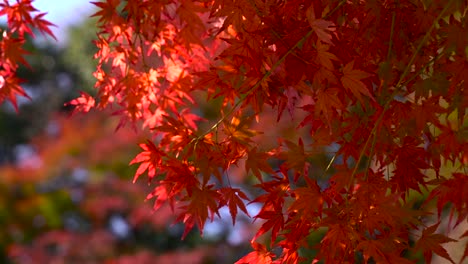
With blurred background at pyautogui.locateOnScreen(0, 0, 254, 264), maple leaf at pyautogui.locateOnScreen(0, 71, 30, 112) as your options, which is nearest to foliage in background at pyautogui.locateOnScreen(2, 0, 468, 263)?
maple leaf at pyautogui.locateOnScreen(0, 71, 30, 112)

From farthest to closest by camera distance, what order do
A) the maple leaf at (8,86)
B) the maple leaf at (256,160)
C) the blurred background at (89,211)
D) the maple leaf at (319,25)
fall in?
the blurred background at (89,211) < the maple leaf at (8,86) < the maple leaf at (256,160) < the maple leaf at (319,25)

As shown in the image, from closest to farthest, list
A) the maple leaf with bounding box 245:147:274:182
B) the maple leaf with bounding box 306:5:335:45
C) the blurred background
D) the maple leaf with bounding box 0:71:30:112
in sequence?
1. the maple leaf with bounding box 306:5:335:45
2. the maple leaf with bounding box 245:147:274:182
3. the maple leaf with bounding box 0:71:30:112
4. the blurred background

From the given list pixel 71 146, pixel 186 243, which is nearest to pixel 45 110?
pixel 71 146

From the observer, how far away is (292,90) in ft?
4.64

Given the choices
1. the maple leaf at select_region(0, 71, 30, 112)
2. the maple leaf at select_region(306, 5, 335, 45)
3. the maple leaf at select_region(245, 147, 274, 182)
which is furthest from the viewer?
the maple leaf at select_region(0, 71, 30, 112)

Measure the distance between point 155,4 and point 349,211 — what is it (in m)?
0.69

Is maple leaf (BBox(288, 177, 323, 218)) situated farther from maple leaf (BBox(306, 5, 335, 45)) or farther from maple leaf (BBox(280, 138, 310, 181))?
maple leaf (BBox(306, 5, 335, 45))

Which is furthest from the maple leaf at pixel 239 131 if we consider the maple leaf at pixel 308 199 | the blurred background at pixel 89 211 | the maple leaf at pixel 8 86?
the blurred background at pixel 89 211

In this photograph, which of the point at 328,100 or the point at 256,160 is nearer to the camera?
the point at 328,100

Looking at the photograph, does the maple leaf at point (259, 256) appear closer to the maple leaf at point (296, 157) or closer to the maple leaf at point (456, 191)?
the maple leaf at point (296, 157)

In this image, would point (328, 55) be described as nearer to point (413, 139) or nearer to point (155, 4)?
point (413, 139)

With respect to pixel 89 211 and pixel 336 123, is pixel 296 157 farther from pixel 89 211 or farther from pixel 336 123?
pixel 89 211

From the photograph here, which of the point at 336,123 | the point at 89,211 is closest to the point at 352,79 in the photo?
the point at 336,123

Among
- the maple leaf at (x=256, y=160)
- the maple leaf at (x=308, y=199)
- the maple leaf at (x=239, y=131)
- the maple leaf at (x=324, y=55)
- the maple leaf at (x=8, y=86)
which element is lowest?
the maple leaf at (x=308, y=199)
